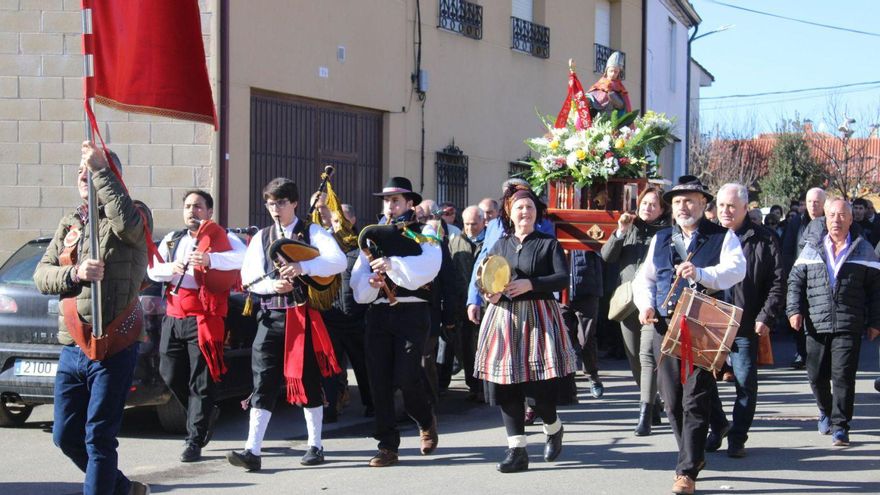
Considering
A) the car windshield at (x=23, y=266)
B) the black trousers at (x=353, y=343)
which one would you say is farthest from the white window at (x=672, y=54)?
the car windshield at (x=23, y=266)

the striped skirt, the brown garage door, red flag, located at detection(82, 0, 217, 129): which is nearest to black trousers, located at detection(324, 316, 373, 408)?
the striped skirt

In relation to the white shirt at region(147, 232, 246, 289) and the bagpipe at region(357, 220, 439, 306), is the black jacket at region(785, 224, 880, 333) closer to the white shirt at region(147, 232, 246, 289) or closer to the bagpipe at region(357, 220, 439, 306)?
the bagpipe at region(357, 220, 439, 306)

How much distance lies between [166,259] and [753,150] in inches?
1695

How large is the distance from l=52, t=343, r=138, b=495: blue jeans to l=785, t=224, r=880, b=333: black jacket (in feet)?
17.5

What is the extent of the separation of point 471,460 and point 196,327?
216 centimetres

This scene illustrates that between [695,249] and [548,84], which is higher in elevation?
[548,84]

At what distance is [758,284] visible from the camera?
8.06 metres

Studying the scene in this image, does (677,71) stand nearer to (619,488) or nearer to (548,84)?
(548,84)

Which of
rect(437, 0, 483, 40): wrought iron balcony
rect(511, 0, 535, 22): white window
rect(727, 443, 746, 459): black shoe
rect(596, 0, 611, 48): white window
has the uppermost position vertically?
rect(596, 0, 611, 48): white window

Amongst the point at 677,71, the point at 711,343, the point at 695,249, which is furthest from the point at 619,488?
the point at 677,71

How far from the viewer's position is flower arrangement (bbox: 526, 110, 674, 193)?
10.4 meters

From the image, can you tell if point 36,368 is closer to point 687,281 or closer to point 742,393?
point 687,281

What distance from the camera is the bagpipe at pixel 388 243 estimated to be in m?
7.65

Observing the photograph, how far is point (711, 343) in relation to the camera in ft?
21.9
